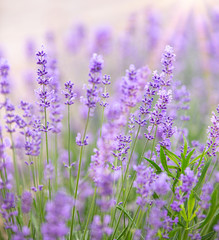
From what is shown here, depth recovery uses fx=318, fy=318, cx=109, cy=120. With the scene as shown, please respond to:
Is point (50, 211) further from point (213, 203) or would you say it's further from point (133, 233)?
point (213, 203)

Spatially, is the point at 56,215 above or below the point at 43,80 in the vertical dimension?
below

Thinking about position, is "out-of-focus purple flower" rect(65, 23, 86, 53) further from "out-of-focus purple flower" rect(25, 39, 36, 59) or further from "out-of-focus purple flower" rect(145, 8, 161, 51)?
"out-of-focus purple flower" rect(145, 8, 161, 51)

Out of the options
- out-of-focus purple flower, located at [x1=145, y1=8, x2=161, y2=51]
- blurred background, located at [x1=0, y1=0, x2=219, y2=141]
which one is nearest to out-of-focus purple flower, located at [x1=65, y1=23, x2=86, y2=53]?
blurred background, located at [x1=0, y1=0, x2=219, y2=141]

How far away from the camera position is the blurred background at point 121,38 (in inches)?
167

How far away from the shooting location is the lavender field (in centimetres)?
128

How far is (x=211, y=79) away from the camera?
15.6 feet

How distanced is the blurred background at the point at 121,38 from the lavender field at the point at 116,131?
24 millimetres

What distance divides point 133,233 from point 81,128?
2.81 m

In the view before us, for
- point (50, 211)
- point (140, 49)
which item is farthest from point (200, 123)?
point (50, 211)

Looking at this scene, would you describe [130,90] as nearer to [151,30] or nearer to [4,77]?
[4,77]

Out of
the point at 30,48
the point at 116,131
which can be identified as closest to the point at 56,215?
the point at 116,131

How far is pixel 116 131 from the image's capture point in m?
1.17

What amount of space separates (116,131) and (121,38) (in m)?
3.90

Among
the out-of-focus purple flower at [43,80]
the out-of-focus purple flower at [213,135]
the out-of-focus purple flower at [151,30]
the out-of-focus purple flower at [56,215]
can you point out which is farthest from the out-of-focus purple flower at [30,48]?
the out-of-focus purple flower at [56,215]
